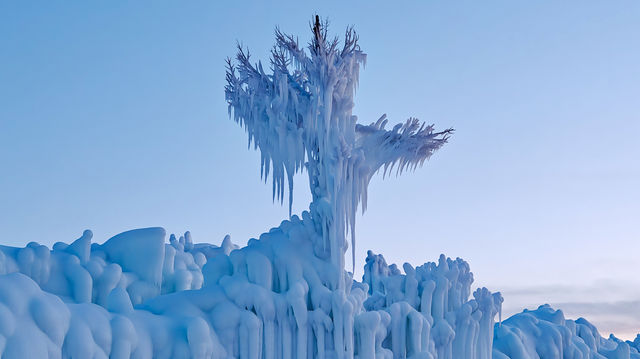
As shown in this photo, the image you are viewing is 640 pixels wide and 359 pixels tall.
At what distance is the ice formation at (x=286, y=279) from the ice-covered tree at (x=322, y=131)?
3cm

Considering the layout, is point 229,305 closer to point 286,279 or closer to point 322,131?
point 286,279

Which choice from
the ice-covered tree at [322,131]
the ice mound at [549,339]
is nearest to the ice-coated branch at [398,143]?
the ice-covered tree at [322,131]

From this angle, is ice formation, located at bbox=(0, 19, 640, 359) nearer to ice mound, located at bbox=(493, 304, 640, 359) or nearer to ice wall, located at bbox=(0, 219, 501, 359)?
ice wall, located at bbox=(0, 219, 501, 359)

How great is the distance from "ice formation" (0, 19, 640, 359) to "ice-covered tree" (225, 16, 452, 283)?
1.3 inches

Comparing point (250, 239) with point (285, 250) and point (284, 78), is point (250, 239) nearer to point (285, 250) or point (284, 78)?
point (285, 250)

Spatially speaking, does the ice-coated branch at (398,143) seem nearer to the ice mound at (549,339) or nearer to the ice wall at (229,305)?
the ice wall at (229,305)

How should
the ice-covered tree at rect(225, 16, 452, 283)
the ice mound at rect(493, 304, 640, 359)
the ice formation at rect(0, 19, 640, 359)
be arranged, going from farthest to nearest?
the ice mound at rect(493, 304, 640, 359)
the ice-covered tree at rect(225, 16, 452, 283)
the ice formation at rect(0, 19, 640, 359)

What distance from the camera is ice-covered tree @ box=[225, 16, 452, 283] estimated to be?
18578 millimetres

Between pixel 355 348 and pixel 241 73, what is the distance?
8.02 metres

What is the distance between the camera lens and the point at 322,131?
62.4ft

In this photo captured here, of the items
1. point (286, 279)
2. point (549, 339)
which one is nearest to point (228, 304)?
point (286, 279)

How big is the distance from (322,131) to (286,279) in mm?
3818

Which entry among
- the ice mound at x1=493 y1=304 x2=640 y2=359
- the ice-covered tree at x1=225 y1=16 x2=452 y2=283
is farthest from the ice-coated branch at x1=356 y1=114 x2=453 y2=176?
the ice mound at x1=493 y1=304 x2=640 y2=359

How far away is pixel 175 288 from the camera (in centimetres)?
2175
